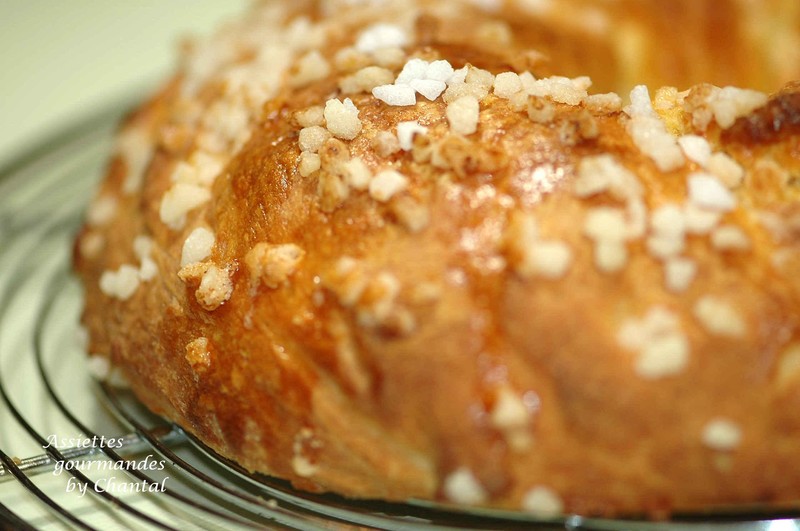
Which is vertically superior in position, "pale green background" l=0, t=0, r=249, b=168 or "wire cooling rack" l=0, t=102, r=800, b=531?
"pale green background" l=0, t=0, r=249, b=168

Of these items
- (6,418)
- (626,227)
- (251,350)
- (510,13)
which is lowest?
(6,418)

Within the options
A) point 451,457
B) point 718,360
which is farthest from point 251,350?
point 718,360

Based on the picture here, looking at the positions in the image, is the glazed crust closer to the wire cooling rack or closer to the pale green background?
the wire cooling rack

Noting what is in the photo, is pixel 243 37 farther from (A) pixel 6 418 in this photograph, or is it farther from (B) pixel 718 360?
(B) pixel 718 360

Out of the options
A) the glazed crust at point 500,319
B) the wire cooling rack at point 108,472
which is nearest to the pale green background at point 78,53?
the wire cooling rack at point 108,472

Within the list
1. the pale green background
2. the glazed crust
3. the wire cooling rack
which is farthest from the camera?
the pale green background

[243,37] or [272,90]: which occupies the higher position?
[243,37]

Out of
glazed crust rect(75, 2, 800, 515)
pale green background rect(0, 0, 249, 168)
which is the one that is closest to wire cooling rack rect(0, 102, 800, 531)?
glazed crust rect(75, 2, 800, 515)
